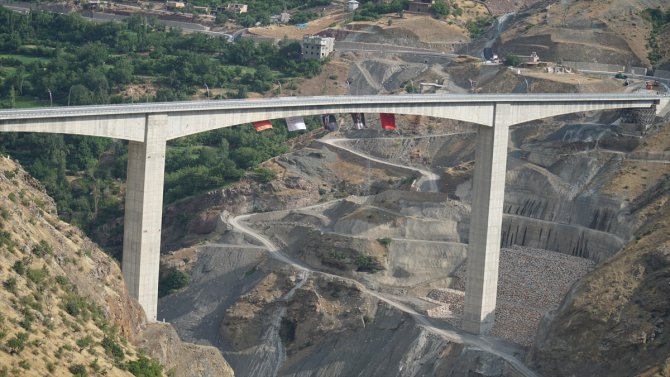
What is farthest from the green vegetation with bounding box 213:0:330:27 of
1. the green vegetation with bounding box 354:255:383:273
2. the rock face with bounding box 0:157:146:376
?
the rock face with bounding box 0:157:146:376

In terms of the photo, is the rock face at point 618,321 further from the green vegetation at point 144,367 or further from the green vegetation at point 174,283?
the green vegetation at point 174,283

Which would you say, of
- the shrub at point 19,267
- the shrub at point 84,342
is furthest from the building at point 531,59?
the shrub at point 84,342

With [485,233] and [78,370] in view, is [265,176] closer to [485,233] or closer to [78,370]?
[485,233]

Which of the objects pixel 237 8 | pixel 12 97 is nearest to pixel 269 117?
pixel 12 97

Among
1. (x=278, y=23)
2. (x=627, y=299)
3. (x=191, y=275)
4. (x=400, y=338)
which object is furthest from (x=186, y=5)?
(x=627, y=299)

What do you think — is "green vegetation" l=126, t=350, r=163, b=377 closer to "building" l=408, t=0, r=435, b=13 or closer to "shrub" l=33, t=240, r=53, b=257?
"shrub" l=33, t=240, r=53, b=257

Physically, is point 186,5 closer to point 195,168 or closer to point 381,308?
point 195,168
